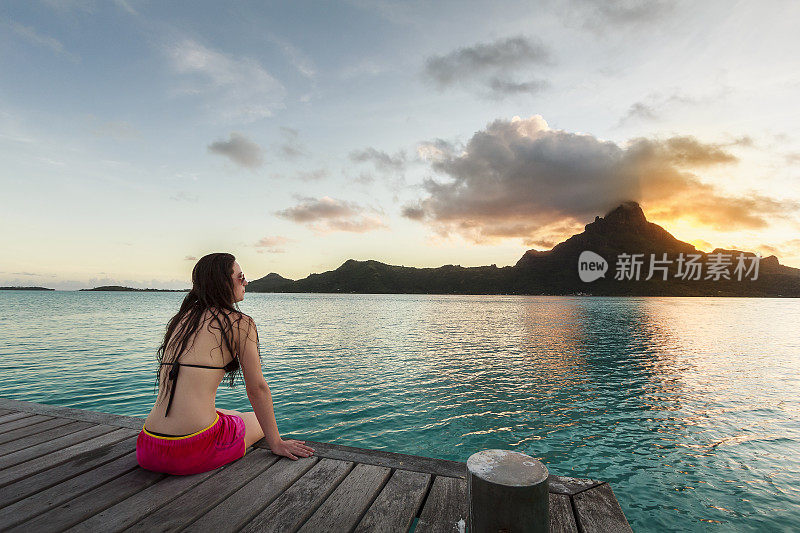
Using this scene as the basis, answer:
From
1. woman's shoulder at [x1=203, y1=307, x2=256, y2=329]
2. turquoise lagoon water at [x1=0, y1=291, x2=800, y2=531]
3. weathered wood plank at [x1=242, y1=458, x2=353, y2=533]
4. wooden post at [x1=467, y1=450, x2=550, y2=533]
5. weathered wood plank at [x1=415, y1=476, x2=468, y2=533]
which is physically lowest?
turquoise lagoon water at [x1=0, y1=291, x2=800, y2=531]

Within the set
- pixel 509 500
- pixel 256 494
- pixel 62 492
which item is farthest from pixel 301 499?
pixel 62 492

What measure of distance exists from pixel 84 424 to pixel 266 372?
12885mm

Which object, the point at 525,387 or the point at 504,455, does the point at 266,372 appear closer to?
the point at 525,387

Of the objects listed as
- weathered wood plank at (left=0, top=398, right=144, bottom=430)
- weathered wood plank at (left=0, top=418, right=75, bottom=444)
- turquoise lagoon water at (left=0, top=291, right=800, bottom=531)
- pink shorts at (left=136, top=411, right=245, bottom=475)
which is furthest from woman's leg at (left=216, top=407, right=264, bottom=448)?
turquoise lagoon water at (left=0, top=291, right=800, bottom=531)

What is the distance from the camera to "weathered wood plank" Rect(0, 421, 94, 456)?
216 inches

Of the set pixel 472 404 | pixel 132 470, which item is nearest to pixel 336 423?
pixel 472 404

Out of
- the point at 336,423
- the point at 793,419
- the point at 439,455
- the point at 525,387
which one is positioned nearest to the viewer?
the point at 439,455

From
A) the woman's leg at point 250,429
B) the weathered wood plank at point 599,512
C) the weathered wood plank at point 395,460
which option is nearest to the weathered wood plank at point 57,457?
the woman's leg at point 250,429

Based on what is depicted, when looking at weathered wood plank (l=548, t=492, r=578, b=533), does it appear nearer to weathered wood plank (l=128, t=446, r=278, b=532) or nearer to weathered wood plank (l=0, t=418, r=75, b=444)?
weathered wood plank (l=128, t=446, r=278, b=532)

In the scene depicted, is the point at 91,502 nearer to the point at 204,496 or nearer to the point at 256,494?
the point at 204,496

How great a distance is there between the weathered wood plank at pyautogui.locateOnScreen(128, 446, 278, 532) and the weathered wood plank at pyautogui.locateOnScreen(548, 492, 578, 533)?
3.41 m

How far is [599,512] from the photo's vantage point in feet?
13.3

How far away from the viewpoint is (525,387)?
1630 centimetres

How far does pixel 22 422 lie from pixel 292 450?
5.14 meters
